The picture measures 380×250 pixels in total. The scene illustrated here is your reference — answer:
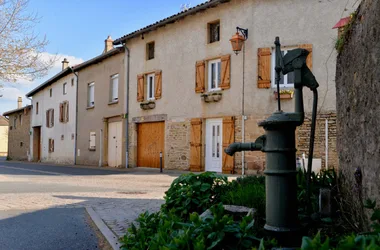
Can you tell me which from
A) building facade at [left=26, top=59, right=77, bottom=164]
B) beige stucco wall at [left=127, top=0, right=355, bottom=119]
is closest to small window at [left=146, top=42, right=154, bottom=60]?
beige stucco wall at [left=127, top=0, right=355, bottom=119]

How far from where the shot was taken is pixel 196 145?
16.7 m

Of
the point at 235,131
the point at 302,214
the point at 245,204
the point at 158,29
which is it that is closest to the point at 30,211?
the point at 245,204

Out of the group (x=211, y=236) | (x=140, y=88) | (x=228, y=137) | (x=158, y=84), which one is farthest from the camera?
(x=140, y=88)

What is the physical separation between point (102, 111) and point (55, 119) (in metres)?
9.68

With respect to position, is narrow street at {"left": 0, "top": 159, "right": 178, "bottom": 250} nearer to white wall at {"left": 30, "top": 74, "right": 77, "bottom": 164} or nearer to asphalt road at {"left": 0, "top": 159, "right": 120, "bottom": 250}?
asphalt road at {"left": 0, "top": 159, "right": 120, "bottom": 250}

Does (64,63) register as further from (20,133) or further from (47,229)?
(47,229)

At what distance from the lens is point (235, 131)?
15391 mm

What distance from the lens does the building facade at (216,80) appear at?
14.0 metres

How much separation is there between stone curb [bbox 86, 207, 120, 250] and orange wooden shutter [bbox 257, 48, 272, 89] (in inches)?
372

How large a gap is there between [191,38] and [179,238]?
51.9 feet

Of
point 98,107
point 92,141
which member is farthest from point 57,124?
point 98,107

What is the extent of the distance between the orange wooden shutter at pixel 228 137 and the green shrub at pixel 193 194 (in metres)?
10.8

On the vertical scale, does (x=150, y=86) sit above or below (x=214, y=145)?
above

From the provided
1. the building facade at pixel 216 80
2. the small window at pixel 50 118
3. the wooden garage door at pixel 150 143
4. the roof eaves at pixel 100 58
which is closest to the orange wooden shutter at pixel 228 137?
the building facade at pixel 216 80
